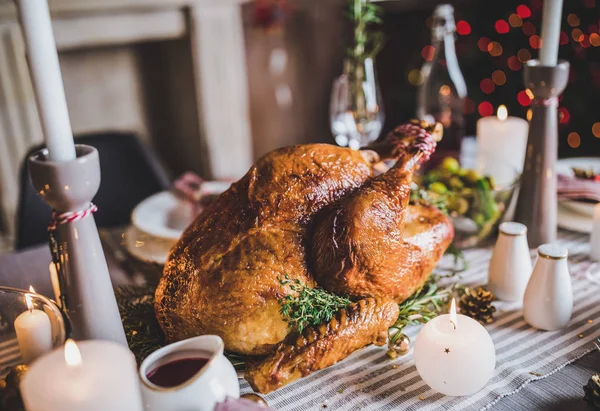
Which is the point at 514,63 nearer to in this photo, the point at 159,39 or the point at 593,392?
the point at 159,39

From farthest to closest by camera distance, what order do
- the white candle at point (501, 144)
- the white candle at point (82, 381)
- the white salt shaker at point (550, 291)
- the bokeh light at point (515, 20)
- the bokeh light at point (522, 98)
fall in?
the bokeh light at point (522, 98), the bokeh light at point (515, 20), the white candle at point (501, 144), the white salt shaker at point (550, 291), the white candle at point (82, 381)

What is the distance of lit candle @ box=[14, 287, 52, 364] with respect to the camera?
67cm

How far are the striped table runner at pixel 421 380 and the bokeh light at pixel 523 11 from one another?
1918mm

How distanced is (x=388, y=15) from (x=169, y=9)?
52.5 inches

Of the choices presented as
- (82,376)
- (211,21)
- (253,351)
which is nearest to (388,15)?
(211,21)

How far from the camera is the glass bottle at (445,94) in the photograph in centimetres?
178

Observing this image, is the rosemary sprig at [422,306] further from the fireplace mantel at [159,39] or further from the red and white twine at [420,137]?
the fireplace mantel at [159,39]

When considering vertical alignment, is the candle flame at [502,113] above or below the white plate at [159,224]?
above

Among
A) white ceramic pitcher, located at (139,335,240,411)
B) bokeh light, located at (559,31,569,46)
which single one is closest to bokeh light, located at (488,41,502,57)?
bokeh light, located at (559,31,569,46)

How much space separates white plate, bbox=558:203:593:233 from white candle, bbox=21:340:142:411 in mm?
1043

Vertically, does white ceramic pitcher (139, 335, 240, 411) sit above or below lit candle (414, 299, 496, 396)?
above

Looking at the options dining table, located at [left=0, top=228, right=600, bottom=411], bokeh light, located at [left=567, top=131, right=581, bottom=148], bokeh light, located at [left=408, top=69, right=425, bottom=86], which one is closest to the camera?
dining table, located at [left=0, top=228, right=600, bottom=411]

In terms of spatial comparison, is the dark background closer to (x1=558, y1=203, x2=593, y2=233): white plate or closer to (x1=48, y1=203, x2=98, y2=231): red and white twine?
(x1=558, y1=203, x2=593, y2=233): white plate

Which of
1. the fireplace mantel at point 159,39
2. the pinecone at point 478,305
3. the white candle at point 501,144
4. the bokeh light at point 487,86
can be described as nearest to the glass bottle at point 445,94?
the white candle at point 501,144
